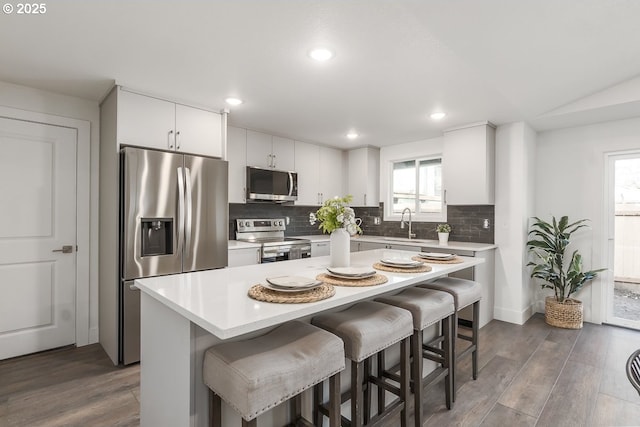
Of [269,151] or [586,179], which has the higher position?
[269,151]

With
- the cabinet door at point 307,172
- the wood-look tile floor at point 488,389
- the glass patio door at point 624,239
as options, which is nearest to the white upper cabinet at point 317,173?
the cabinet door at point 307,172

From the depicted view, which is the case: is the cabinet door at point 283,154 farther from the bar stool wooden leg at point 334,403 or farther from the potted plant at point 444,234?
the bar stool wooden leg at point 334,403

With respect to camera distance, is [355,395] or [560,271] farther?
[560,271]

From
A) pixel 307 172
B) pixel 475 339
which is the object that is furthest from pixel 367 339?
pixel 307 172

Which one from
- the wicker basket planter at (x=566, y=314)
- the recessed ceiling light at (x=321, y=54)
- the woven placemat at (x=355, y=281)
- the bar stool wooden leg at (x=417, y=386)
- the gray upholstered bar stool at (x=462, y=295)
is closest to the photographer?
the woven placemat at (x=355, y=281)

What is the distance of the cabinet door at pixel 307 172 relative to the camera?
4.61m

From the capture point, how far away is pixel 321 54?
2.12 metres

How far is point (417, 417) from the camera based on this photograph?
1.84 metres

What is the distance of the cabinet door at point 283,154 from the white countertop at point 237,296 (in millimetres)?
2406

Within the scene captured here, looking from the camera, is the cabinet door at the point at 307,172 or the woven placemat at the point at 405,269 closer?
the woven placemat at the point at 405,269

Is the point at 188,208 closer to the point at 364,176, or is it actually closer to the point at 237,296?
the point at 237,296

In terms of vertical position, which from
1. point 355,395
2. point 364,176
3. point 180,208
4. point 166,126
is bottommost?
point 355,395

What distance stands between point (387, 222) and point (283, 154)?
196 centimetres

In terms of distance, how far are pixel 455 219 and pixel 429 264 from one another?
2312mm
